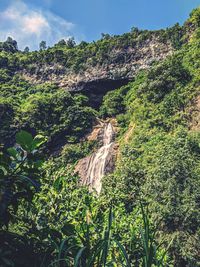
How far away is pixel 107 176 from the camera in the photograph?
2969 centimetres

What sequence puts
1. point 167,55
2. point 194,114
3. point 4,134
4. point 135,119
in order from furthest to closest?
1. point 167,55
2. point 4,134
3. point 135,119
4. point 194,114

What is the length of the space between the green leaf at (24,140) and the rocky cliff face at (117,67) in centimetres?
4582

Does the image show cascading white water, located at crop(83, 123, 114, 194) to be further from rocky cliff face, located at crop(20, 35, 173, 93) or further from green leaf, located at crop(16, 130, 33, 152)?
green leaf, located at crop(16, 130, 33, 152)

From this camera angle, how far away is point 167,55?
46438 mm

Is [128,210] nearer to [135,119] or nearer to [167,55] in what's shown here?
[135,119]

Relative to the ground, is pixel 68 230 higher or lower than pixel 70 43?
lower

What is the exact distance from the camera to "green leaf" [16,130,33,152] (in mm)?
2748

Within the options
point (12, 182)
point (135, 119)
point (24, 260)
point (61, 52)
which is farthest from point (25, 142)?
point (61, 52)

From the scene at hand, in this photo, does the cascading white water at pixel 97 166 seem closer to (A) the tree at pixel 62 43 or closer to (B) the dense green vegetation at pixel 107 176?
(B) the dense green vegetation at pixel 107 176

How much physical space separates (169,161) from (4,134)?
2432 cm

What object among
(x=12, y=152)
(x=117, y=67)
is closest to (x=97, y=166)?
(x=117, y=67)

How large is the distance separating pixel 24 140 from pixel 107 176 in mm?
27140

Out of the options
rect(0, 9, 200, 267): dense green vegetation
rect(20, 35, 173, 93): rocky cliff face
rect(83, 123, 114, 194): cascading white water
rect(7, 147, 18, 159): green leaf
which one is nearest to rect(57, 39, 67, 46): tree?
rect(0, 9, 200, 267): dense green vegetation

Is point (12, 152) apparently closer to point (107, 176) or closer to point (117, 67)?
point (107, 176)
